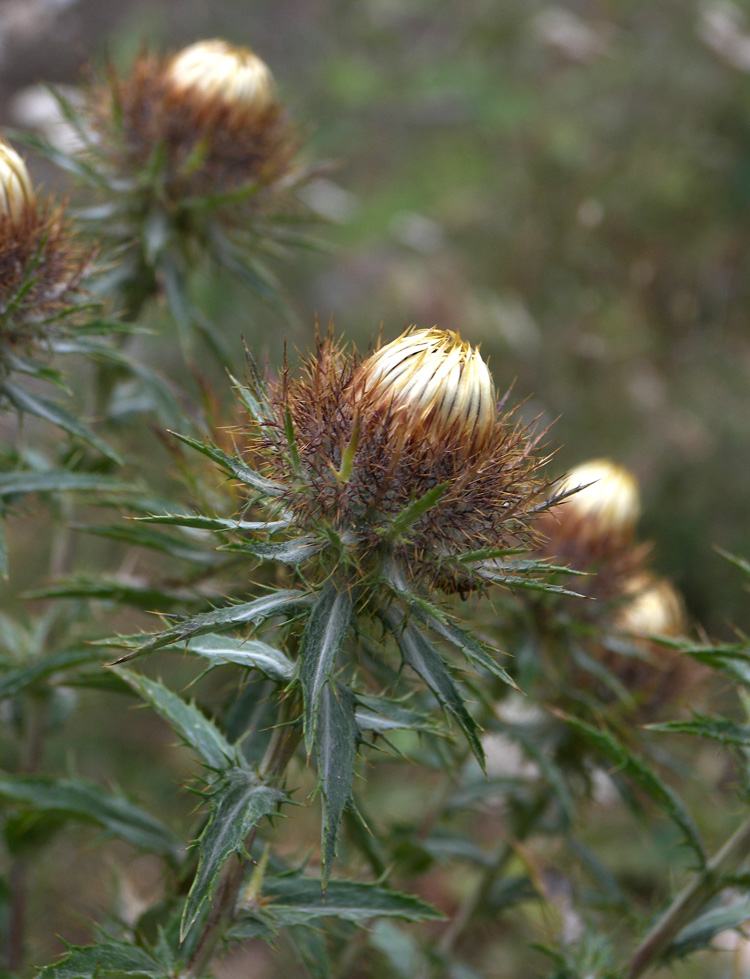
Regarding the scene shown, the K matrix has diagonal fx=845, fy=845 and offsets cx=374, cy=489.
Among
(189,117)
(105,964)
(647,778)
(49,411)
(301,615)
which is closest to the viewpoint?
(301,615)

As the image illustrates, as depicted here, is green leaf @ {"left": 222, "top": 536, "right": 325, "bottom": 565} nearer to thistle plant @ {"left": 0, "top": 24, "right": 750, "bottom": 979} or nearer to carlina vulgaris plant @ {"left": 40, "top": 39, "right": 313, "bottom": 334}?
thistle plant @ {"left": 0, "top": 24, "right": 750, "bottom": 979}

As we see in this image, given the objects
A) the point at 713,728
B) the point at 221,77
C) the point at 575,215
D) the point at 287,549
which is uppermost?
the point at 221,77

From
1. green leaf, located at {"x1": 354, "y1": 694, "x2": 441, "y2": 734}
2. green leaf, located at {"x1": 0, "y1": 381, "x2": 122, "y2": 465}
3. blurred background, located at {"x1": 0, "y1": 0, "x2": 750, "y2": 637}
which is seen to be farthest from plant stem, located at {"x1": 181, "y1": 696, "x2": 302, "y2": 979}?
blurred background, located at {"x1": 0, "y1": 0, "x2": 750, "y2": 637}

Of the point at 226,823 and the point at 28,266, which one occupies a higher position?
the point at 28,266


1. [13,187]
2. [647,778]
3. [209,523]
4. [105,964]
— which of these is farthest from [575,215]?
[105,964]

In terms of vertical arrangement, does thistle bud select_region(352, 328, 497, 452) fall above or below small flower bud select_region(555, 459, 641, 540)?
above

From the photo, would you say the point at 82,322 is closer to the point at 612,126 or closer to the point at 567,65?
the point at 612,126

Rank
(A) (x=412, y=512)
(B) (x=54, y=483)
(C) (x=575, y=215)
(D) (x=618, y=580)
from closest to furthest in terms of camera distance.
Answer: (A) (x=412, y=512)
(B) (x=54, y=483)
(D) (x=618, y=580)
(C) (x=575, y=215)

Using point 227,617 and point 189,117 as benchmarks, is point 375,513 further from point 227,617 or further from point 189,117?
point 189,117
